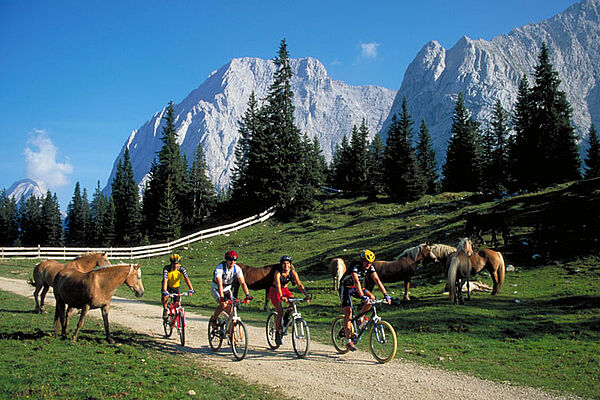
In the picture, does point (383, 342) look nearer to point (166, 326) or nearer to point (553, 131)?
point (166, 326)

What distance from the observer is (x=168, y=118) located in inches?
2685

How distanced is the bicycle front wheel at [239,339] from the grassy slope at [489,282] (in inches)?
139

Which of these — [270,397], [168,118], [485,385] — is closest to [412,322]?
[485,385]

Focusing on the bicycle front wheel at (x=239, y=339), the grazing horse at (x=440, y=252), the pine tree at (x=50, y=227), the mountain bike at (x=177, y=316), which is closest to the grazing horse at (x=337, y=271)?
the grazing horse at (x=440, y=252)

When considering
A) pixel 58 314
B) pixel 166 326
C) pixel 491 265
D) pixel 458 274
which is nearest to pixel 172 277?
pixel 166 326

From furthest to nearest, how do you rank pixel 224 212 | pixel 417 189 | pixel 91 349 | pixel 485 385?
1. pixel 224 212
2. pixel 417 189
3. pixel 91 349
4. pixel 485 385

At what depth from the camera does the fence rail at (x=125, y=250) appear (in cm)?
3806

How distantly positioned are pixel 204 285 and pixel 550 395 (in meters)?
21.5

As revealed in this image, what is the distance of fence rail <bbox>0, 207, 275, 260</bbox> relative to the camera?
38062 mm

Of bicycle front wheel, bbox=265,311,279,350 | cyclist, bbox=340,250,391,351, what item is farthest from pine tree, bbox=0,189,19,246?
cyclist, bbox=340,250,391,351

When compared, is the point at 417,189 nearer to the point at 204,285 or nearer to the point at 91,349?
the point at 204,285

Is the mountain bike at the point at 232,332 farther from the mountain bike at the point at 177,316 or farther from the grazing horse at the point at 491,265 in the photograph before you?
the grazing horse at the point at 491,265

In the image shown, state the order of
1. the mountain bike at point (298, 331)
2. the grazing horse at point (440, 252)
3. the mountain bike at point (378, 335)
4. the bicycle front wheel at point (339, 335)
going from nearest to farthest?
1. the mountain bike at point (378, 335)
2. the mountain bike at point (298, 331)
3. the bicycle front wheel at point (339, 335)
4. the grazing horse at point (440, 252)

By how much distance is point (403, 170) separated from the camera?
5488 centimetres
